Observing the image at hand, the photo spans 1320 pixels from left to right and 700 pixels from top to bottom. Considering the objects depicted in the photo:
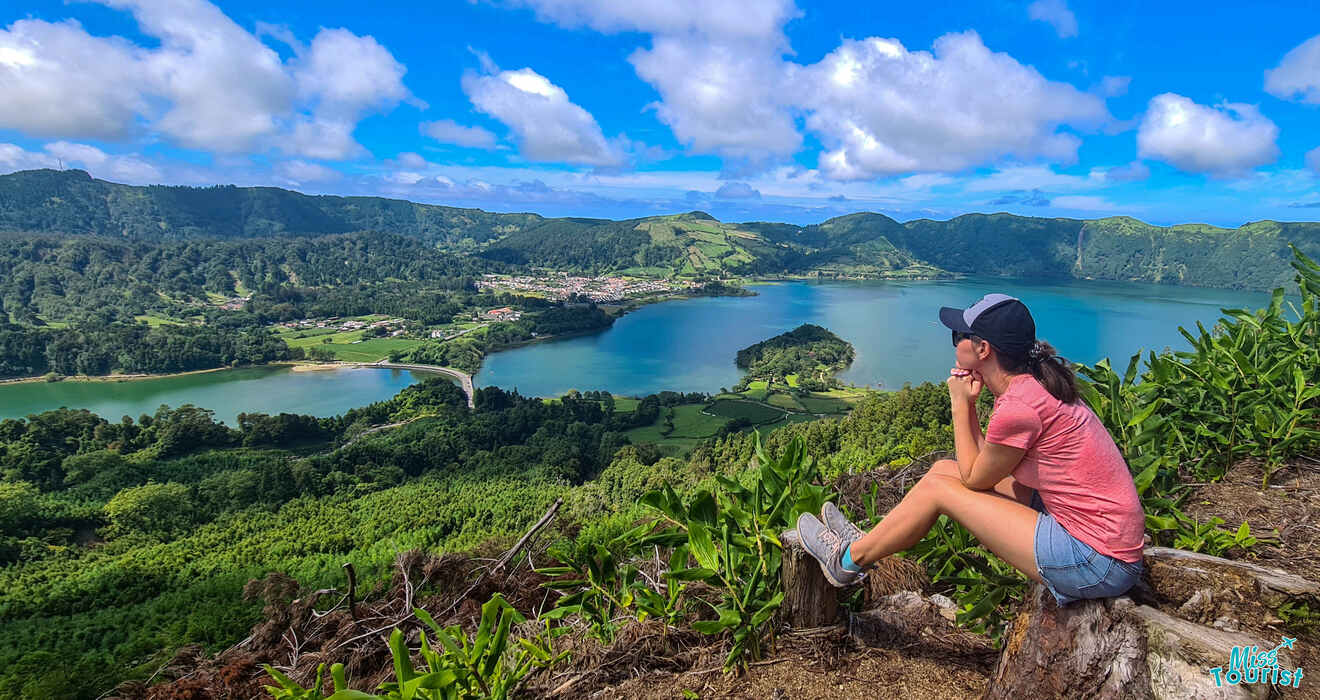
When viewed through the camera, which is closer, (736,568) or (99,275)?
(736,568)

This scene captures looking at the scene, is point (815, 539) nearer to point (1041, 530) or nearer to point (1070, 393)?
point (1041, 530)

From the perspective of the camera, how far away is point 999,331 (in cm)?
195

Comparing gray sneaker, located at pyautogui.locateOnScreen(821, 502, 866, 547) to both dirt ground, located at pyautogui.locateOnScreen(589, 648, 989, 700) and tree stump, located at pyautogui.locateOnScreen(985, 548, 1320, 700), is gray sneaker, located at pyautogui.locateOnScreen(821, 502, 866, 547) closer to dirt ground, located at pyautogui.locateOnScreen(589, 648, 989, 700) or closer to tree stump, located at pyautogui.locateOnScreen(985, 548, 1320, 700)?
dirt ground, located at pyautogui.locateOnScreen(589, 648, 989, 700)

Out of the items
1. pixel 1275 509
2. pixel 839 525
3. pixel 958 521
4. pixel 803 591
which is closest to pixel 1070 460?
pixel 958 521

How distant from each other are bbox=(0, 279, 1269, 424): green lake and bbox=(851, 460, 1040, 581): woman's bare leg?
47.3 meters

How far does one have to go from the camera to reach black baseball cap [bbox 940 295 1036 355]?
1942 millimetres

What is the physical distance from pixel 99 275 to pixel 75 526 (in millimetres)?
101274

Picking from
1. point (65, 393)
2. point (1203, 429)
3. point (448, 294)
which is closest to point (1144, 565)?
point (1203, 429)

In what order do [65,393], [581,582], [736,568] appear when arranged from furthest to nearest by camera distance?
[65,393], [581,582], [736,568]

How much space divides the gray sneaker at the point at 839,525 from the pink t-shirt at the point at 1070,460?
0.54 metres

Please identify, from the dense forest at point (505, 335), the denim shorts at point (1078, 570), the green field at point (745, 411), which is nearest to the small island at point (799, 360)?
the green field at point (745, 411)

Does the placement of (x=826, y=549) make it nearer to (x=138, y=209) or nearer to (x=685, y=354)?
(x=685, y=354)

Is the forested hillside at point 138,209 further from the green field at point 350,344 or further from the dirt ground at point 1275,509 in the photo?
the dirt ground at point 1275,509

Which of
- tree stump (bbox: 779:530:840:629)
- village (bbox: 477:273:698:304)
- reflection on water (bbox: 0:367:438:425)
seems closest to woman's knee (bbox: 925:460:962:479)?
tree stump (bbox: 779:530:840:629)
